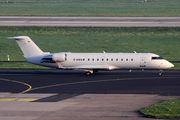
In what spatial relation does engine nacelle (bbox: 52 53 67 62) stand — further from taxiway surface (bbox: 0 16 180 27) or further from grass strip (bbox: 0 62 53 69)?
taxiway surface (bbox: 0 16 180 27)

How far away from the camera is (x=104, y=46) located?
74375mm

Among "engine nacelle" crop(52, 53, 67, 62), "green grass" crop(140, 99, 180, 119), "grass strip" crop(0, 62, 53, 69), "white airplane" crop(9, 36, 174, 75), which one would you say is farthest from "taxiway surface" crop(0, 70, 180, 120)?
"grass strip" crop(0, 62, 53, 69)

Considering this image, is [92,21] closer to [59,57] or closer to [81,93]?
[59,57]

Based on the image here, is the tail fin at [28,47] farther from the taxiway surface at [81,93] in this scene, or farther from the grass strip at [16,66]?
the grass strip at [16,66]

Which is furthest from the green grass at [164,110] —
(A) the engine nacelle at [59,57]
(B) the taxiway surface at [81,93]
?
(A) the engine nacelle at [59,57]

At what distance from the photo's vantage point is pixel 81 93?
3419 cm

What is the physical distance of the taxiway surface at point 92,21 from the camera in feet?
285

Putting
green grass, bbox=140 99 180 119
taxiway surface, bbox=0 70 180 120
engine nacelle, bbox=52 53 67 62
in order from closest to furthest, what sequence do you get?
green grass, bbox=140 99 180 119, taxiway surface, bbox=0 70 180 120, engine nacelle, bbox=52 53 67 62

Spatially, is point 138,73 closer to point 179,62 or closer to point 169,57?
point 179,62

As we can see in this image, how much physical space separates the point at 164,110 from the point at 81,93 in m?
10.6

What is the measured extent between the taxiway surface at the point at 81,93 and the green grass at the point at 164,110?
2.70 feet

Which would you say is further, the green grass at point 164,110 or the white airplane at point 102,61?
the white airplane at point 102,61

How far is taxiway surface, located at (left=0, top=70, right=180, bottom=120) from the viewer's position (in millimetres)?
26086

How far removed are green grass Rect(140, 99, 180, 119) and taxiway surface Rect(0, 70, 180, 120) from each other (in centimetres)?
82
